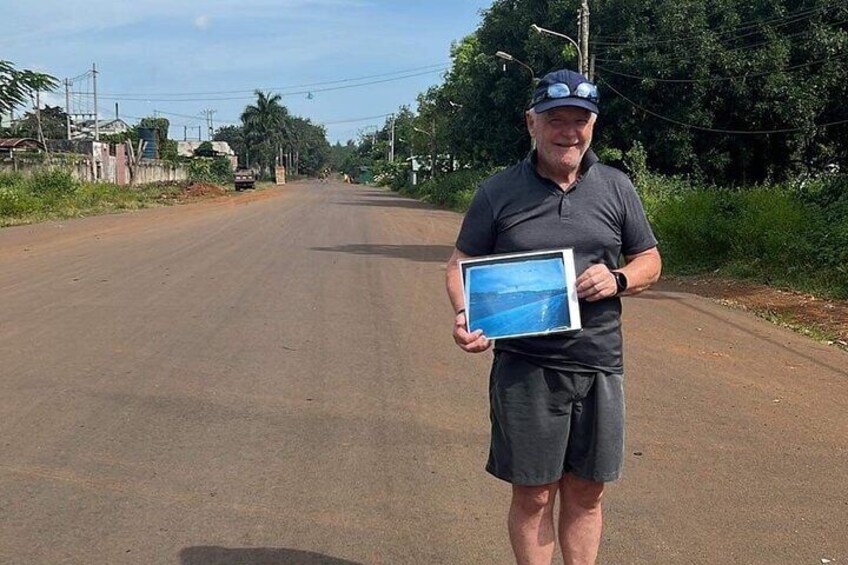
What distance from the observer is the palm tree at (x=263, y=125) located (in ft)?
323

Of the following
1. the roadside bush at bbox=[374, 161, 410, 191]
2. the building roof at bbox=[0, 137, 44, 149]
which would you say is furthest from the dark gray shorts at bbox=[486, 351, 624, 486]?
the roadside bush at bbox=[374, 161, 410, 191]

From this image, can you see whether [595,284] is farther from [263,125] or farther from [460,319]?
[263,125]

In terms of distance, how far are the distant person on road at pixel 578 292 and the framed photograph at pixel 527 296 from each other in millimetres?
57

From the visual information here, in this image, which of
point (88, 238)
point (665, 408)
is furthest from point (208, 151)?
point (665, 408)

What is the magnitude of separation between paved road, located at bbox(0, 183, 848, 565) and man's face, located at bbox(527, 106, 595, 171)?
1795 millimetres

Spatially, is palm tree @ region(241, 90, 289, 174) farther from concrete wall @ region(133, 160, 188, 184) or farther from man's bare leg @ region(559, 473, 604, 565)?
man's bare leg @ region(559, 473, 604, 565)

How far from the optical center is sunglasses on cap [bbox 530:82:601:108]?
8.77ft

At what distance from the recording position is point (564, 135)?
2740 mm

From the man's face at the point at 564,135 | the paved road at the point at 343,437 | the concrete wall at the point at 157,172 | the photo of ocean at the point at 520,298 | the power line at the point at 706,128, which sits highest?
the power line at the point at 706,128

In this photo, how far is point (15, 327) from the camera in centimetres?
842

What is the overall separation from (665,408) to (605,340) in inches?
129

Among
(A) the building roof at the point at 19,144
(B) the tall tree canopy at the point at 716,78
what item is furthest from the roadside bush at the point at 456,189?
(A) the building roof at the point at 19,144

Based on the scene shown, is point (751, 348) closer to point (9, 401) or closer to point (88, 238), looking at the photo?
point (9, 401)

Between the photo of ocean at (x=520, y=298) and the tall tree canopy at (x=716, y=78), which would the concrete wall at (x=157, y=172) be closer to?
the tall tree canopy at (x=716, y=78)
